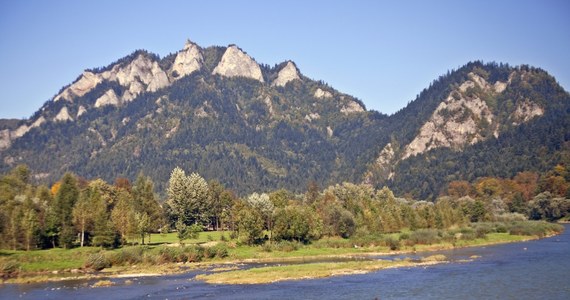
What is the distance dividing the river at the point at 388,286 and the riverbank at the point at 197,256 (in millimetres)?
7028

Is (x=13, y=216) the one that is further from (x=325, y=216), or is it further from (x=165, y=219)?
(x=325, y=216)

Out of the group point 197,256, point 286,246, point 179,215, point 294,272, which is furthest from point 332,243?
point 179,215

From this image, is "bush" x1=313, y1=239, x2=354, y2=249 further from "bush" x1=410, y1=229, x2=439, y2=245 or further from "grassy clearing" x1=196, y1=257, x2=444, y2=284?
"grassy clearing" x1=196, y1=257, x2=444, y2=284

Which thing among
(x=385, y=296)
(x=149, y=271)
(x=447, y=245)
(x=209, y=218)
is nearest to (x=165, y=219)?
(x=209, y=218)

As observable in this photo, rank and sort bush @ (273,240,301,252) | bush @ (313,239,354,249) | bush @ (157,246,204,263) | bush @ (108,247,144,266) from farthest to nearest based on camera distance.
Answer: bush @ (313,239,354,249), bush @ (273,240,301,252), bush @ (157,246,204,263), bush @ (108,247,144,266)

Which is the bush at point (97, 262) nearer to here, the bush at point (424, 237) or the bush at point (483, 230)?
the bush at point (424, 237)

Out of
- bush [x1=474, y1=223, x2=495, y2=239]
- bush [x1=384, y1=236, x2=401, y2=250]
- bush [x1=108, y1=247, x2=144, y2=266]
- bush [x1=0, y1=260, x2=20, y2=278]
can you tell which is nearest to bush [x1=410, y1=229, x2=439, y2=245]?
bush [x1=384, y1=236, x2=401, y2=250]

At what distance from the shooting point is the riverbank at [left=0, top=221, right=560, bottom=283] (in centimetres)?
10200

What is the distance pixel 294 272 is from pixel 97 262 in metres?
37.1

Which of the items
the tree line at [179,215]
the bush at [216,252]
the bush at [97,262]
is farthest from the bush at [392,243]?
the bush at [97,262]

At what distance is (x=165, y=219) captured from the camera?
170 metres

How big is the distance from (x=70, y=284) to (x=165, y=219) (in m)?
79.2

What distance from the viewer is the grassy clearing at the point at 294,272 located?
91.8 metres

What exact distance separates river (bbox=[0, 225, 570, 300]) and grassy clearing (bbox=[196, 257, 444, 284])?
11.0 ft
